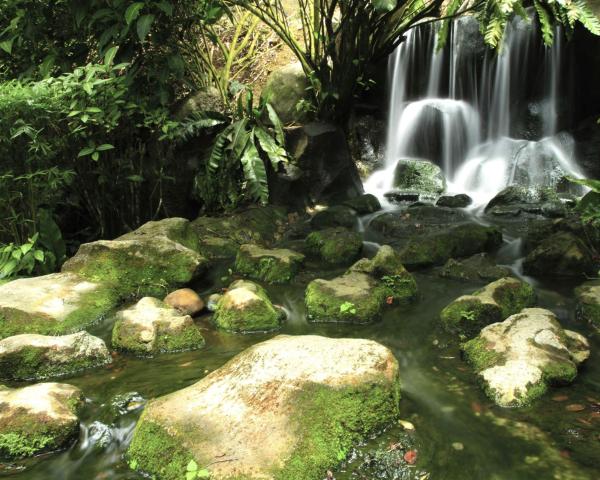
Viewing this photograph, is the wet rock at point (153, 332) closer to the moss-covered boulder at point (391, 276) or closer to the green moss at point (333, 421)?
the green moss at point (333, 421)

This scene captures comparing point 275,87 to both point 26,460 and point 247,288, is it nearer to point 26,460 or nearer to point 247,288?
point 247,288

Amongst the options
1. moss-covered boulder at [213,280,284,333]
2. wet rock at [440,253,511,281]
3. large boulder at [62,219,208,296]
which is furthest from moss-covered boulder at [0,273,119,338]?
wet rock at [440,253,511,281]

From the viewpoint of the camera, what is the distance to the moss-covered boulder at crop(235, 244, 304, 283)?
231 inches

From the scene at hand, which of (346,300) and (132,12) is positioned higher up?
(132,12)

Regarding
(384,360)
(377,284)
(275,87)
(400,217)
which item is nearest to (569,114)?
(400,217)

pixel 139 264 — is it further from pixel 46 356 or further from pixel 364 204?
pixel 364 204

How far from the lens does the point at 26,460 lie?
2.76 meters

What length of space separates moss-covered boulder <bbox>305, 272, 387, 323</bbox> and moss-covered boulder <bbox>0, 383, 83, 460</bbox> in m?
2.32

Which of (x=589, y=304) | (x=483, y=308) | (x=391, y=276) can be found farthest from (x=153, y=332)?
(x=589, y=304)

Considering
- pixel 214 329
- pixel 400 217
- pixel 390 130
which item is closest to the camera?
pixel 214 329

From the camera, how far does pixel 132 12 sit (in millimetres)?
6430

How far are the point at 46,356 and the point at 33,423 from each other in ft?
3.25

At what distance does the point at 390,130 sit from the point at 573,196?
12.2ft

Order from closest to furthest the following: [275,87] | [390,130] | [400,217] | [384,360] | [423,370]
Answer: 1. [384,360]
2. [423,370]
3. [400,217]
4. [275,87]
5. [390,130]
